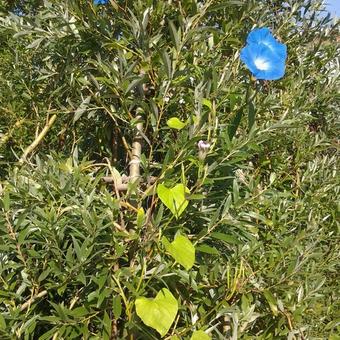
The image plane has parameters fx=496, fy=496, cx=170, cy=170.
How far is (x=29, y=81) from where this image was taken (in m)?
2.03

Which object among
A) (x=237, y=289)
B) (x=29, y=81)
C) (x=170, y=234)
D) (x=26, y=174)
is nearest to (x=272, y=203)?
(x=237, y=289)

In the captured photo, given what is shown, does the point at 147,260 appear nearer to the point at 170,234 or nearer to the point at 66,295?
the point at 170,234

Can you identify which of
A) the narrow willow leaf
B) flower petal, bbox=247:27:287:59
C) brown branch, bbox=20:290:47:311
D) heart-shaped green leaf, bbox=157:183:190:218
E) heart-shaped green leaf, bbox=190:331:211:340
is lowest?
brown branch, bbox=20:290:47:311

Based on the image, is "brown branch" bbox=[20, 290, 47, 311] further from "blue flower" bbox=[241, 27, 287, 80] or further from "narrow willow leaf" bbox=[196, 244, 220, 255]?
"blue flower" bbox=[241, 27, 287, 80]

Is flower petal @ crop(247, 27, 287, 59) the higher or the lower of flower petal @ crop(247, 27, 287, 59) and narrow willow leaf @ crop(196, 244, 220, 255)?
the higher

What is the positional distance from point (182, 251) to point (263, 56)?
1.88 feet

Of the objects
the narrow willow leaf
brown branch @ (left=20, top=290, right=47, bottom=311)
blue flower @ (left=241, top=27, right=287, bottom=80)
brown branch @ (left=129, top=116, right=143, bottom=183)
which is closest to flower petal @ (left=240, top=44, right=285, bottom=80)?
blue flower @ (left=241, top=27, right=287, bottom=80)

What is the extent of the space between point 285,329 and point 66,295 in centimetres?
70

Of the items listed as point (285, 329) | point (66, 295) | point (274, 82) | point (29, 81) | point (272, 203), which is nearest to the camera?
point (66, 295)

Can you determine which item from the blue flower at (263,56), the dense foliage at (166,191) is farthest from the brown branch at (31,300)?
the blue flower at (263,56)

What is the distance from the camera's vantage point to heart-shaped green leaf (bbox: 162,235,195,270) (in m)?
1.22

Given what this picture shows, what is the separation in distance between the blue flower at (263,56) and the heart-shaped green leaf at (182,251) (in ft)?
1.62

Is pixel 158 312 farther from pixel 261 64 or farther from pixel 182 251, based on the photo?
pixel 261 64

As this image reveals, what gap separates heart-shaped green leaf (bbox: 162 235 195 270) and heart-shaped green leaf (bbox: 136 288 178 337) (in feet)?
0.37
